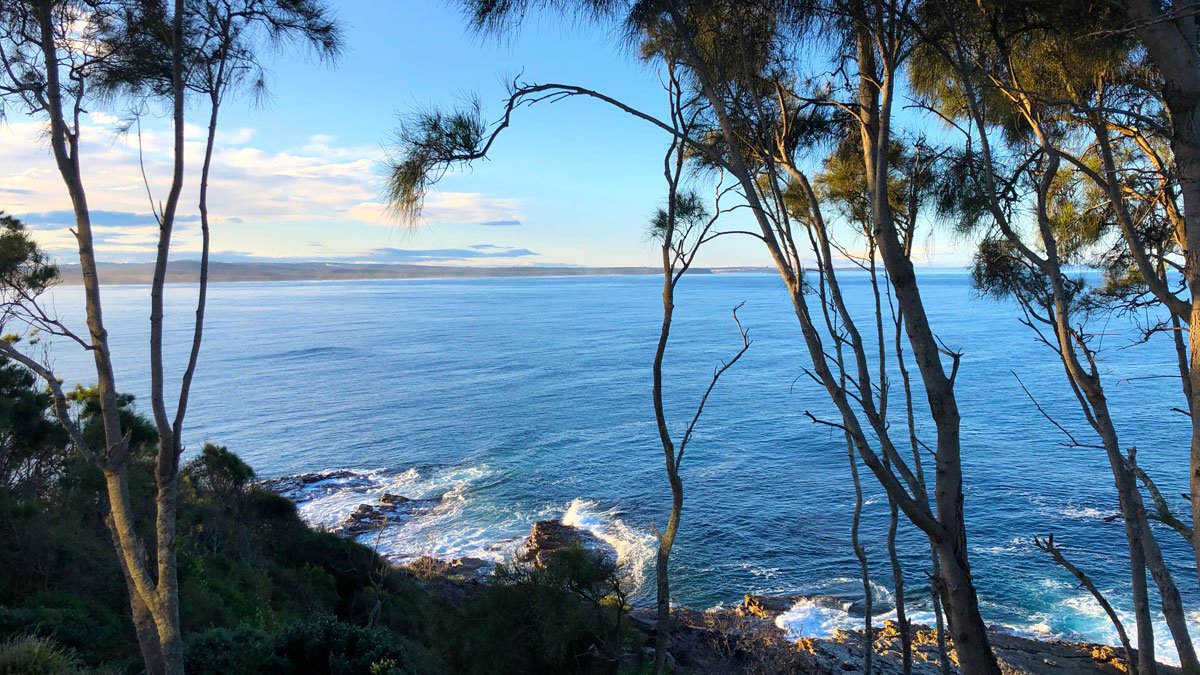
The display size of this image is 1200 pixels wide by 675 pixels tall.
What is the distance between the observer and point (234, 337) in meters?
70.8

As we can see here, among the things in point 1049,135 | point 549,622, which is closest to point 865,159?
point 1049,135

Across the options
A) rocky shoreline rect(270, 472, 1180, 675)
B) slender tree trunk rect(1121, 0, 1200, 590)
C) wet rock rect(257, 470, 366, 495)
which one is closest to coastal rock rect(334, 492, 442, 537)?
wet rock rect(257, 470, 366, 495)

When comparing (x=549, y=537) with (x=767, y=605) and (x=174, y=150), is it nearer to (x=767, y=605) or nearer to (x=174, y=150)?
(x=767, y=605)

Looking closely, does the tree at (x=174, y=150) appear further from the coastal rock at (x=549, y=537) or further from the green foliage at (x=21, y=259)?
the coastal rock at (x=549, y=537)

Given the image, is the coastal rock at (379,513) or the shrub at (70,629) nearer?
the shrub at (70,629)

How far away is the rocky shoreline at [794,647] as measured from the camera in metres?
14.2

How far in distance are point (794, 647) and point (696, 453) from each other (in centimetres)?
1502

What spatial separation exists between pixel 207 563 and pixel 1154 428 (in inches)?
1313

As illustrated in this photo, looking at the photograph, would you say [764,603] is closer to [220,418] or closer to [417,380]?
[220,418]

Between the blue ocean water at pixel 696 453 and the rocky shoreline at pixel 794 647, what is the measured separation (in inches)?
31.4

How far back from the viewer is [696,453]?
2989cm

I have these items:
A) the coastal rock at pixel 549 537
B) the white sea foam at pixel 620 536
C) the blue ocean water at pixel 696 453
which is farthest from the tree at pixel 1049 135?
the coastal rock at pixel 549 537

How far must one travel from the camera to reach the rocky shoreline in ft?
46.7

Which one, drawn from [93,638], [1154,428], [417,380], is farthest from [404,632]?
[417,380]
